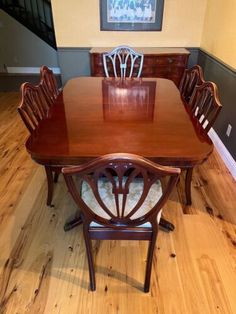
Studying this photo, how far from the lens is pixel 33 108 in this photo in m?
1.59

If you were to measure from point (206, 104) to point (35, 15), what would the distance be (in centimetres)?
498

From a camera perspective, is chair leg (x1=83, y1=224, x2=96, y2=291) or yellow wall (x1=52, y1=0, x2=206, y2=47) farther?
yellow wall (x1=52, y1=0, x2=206, y2=47)

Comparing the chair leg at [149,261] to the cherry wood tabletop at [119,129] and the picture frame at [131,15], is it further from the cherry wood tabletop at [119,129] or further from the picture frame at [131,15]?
the picture frame at [131,15]

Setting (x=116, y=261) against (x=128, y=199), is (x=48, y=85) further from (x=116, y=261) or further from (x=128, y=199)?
(x=116, y=261)

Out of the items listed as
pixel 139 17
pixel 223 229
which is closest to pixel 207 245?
pixel 223 229

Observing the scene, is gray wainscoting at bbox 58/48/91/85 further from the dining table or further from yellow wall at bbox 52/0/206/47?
the dining table

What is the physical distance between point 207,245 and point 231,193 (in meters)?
0.63

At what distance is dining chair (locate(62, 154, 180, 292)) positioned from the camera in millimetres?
867

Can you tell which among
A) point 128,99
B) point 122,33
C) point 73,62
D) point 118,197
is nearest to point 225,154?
point 128,99

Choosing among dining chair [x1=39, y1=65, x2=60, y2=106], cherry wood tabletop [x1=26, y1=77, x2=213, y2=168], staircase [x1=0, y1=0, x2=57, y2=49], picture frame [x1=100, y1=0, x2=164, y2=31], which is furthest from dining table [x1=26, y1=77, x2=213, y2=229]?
staircase [x1=0, y1=0, x2=57, y2=49]

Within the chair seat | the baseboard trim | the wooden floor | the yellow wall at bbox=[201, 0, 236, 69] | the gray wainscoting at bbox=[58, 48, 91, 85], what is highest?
the yellow wall at bbox=[201, 0, 236, 69]

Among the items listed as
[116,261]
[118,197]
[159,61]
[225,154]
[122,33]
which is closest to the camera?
[118,197]

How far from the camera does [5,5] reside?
4887 millimetres

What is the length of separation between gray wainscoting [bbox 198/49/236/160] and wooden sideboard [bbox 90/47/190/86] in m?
0.47
